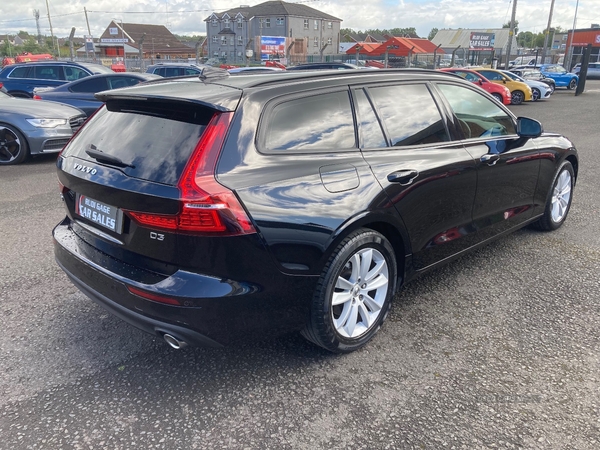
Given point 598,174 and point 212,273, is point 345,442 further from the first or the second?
point 598,174

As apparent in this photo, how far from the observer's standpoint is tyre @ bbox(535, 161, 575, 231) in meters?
4.98

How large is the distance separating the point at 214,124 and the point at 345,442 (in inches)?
65.2

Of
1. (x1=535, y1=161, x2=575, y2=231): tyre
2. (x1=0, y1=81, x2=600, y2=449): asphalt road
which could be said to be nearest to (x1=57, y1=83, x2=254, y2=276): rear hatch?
(x1=0, y1=81, x2=600, y2=449): asphalt road

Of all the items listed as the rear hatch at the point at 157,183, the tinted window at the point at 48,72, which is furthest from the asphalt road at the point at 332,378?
the tinted window at the point at 48,72

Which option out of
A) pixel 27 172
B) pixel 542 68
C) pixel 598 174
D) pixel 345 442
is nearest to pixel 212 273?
pixel 345 442

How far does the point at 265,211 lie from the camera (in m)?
2.51

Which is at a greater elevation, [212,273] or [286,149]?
[286,149]

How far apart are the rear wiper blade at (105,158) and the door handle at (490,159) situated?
2.59 meters

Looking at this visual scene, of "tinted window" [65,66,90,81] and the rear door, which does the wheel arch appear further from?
"tinted window" [65,66,90,81]

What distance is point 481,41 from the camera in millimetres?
45312

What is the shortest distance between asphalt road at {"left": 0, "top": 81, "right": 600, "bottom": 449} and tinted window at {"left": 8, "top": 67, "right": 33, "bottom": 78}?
12.2m

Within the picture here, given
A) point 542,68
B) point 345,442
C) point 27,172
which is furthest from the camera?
point 542,68

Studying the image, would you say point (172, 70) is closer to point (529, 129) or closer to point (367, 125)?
point (529, 129)

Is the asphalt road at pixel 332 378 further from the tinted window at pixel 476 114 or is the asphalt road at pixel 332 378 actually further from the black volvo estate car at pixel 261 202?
the tinted window at pixel 476 114
